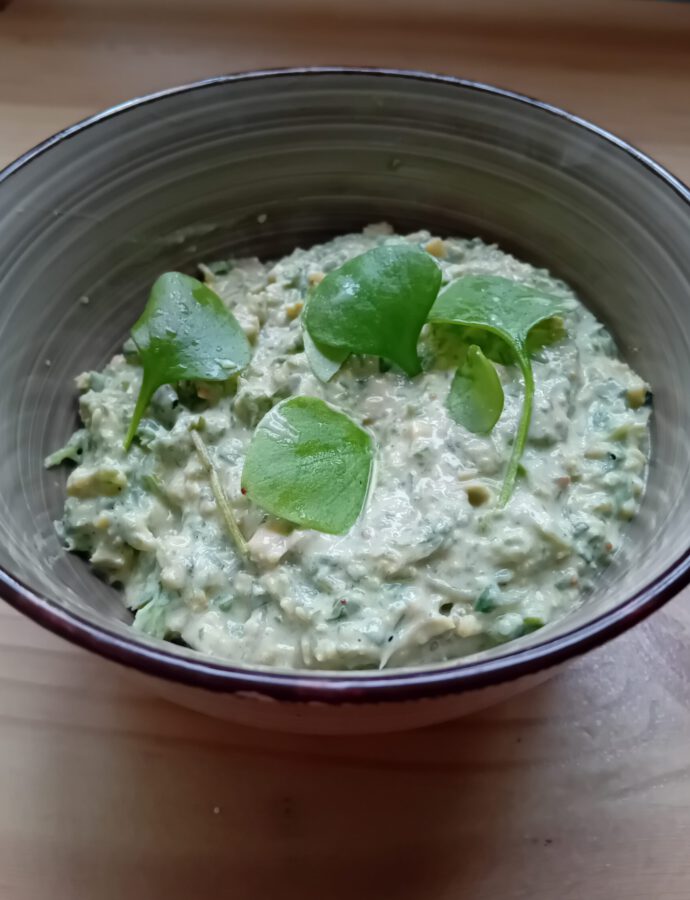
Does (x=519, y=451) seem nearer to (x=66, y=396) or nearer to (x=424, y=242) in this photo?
(x=424, y=242)

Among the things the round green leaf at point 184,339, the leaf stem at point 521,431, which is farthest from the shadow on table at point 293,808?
the round green leaf at point 184,339

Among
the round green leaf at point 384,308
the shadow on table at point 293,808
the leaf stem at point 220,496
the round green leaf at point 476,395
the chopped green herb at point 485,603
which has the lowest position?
the shadow on table at point 293,808

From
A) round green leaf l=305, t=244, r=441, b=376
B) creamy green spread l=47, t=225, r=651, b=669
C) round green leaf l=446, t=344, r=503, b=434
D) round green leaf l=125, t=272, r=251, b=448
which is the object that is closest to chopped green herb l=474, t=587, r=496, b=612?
creamy green spread l=47, t=225, r=651, b=669

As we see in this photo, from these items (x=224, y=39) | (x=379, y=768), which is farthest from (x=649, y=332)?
(x=224, y=39)

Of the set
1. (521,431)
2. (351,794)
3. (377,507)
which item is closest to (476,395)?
(521,431)

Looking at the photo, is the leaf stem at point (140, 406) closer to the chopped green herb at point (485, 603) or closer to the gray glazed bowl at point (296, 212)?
the gray glazed bowl at point (296, 212)

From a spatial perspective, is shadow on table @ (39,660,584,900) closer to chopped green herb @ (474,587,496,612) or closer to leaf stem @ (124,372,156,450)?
chopped green herb @ (474,587,496,612)
